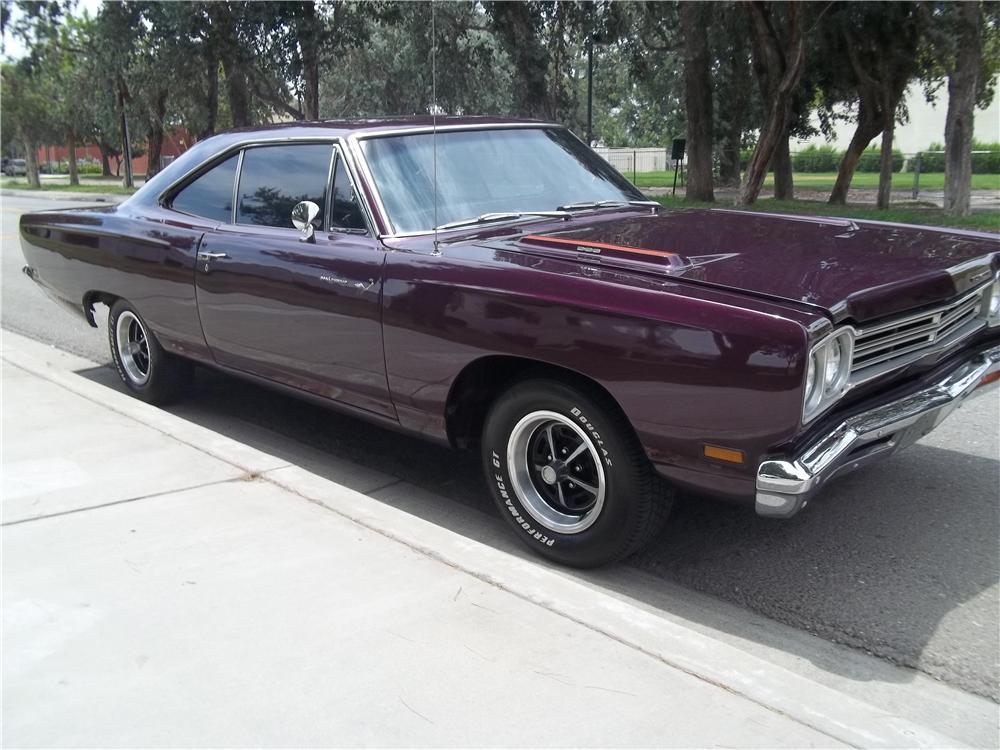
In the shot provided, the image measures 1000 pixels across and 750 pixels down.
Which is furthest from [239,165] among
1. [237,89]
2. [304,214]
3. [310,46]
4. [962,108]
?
[237,89]

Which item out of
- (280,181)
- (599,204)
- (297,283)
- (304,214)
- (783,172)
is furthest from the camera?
(783,172)

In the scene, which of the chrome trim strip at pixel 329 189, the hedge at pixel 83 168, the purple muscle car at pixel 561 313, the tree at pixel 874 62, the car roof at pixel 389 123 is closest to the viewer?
the purple muscle car at pixel 561 313

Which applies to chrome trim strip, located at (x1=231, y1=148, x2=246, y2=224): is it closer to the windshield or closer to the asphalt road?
the windshield

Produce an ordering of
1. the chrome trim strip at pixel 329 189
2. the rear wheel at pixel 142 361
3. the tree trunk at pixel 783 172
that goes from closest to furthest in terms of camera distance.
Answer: the chrome trim strip at pixel 329 189, the rear wheel at pixel 142 361, the tree trunk at pixel 783 172

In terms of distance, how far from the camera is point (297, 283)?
14.1ft

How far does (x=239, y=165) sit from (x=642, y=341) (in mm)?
2950

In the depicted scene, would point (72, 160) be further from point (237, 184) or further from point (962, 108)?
point (237, 184)

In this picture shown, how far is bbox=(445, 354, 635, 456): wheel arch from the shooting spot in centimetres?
338

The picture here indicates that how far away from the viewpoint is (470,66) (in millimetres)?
21781

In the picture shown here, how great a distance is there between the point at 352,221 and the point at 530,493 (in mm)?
1521

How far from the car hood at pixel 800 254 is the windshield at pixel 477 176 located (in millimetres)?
330

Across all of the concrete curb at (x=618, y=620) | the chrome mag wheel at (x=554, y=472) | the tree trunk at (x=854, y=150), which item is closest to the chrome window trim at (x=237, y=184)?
the concrete curb at (x=618, y=620)

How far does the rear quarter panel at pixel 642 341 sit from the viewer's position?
285 cm

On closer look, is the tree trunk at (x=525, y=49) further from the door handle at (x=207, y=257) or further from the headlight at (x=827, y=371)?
the headlight at (x=827, y=371)
